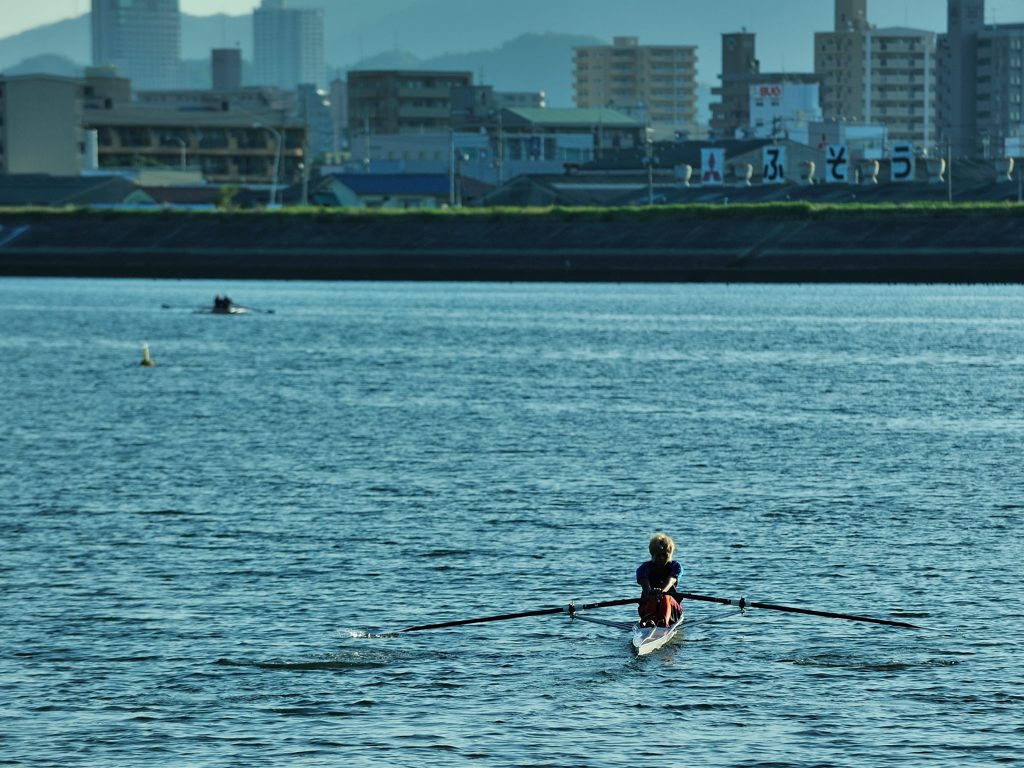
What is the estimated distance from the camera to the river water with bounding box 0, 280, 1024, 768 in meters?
A: 29.2

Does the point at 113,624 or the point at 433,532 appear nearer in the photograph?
the point at 113,624

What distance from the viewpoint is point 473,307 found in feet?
561

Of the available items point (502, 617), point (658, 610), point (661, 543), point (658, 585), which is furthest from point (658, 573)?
point (502, 617)

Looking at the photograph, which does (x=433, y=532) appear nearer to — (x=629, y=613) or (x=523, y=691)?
(x=629, y=613)

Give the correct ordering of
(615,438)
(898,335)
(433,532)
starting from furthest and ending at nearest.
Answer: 1. (898,335)
2. (615,438)
3. (433,532)

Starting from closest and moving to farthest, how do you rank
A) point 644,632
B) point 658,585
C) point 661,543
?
1. point 661,543
2. point 658,585
3. point 644,632

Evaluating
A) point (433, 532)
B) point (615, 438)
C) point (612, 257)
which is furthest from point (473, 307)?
point (433, 532)

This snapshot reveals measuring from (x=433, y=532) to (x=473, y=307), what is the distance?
12456cm

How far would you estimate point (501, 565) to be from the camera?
41969mm

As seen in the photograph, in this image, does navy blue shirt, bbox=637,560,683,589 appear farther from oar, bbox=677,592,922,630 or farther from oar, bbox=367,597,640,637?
oar, bbox=677,592,922,630

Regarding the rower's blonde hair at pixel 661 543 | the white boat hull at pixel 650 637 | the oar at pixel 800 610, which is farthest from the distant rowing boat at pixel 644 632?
the rower's blonde hair at pixel 661 543

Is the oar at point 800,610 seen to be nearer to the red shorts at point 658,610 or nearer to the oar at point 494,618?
the red shorts at point 658,610

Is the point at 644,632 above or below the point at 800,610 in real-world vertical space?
below

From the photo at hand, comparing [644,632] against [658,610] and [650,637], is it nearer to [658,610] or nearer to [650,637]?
[650,637]
